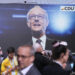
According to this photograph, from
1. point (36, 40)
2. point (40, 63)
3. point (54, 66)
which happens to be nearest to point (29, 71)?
point (54, 66)

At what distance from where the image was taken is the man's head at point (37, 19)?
26.0ft

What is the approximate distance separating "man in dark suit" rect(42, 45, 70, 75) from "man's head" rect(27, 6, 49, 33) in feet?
15.9

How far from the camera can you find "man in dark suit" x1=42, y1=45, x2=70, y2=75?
114 inches

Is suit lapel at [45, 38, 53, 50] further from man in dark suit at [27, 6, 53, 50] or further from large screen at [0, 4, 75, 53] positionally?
large screen at [0, 4, 75, 53]

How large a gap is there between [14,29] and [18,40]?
385mm

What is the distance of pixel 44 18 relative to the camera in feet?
26.2

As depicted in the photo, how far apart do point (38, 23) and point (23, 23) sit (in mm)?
494

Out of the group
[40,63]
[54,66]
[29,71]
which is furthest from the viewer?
[40,63]

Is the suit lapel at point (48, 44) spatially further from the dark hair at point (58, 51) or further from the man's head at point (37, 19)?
the dark hair at point (58, 51)

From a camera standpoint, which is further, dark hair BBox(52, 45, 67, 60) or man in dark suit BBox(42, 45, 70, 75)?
dark hair BBox(52, 45, 67, 60)

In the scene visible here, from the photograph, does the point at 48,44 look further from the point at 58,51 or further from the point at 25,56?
the point at 25,56

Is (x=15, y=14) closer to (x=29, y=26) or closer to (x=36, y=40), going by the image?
(x=29, y=26)

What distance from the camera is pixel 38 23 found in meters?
7.97

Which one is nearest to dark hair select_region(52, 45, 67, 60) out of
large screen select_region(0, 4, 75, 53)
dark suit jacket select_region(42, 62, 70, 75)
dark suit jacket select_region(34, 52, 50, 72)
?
dark suit jacket select_region(42, 62, 70, 75)
